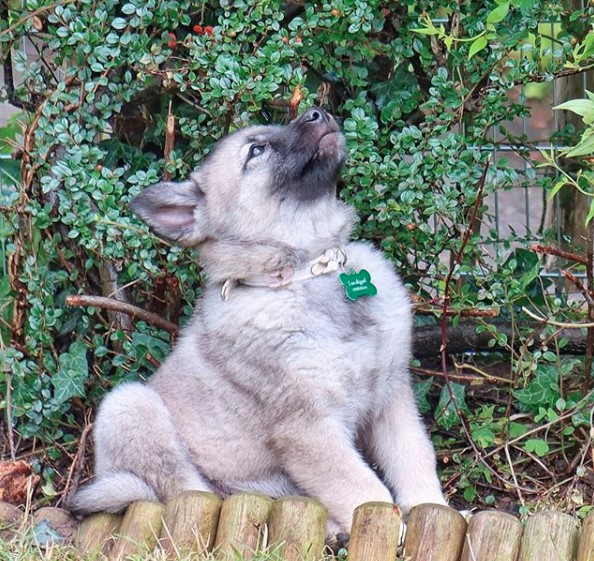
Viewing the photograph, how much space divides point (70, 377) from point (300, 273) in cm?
138

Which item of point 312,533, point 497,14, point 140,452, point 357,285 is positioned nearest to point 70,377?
point 140,452

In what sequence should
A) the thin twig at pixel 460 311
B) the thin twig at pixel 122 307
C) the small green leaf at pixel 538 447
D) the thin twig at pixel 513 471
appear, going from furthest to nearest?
the thin twig at pixel 122 307
the thin twig at pixel 460 311
the small green leaf at pixel 538 447
the thin twig at pixel 513 471

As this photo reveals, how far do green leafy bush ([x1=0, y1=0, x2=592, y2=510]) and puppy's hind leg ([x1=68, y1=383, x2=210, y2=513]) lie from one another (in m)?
0.73

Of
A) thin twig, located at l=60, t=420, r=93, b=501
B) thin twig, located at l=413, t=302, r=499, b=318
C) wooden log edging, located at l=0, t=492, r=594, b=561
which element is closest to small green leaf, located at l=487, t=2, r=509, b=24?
thin twig, located at l=413, t=302, r=499, b=318

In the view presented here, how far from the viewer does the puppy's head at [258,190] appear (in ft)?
14.4

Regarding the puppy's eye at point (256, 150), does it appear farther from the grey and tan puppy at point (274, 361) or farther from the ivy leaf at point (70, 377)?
the ivy leaf at point (70, 377)

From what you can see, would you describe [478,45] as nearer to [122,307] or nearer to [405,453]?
[405,453]

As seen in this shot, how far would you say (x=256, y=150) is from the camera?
14.7 feet

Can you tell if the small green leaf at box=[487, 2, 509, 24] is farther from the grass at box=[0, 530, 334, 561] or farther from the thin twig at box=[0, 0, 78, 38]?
the thin twig at box=[0, 0, 78, 38]

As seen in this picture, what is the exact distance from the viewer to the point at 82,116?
4895mm

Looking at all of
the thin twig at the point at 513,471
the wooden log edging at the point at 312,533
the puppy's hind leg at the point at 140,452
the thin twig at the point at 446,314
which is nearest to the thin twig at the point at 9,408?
the puppy's hind leg at the point at 140,452

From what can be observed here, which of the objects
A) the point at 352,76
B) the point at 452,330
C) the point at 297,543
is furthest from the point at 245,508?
the point at 352,76

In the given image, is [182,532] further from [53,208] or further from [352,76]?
[352,76]

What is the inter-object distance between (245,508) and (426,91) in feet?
7.53
